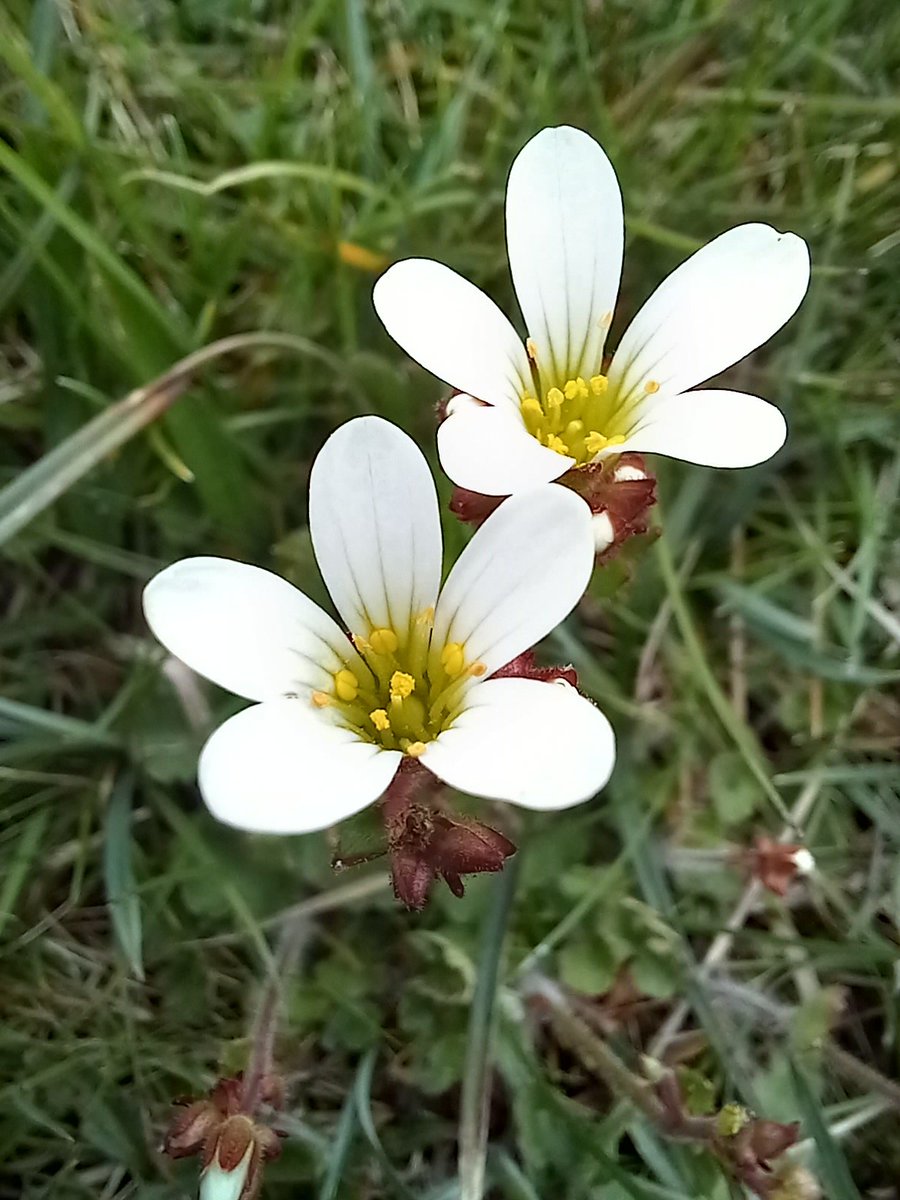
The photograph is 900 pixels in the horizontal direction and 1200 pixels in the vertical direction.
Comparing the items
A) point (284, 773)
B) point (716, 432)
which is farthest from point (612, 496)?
point (284, 773)

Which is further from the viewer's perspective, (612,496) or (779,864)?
(779,864)

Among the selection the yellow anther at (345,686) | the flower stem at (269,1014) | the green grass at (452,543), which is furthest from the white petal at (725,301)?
the flower stem at (269,1014)

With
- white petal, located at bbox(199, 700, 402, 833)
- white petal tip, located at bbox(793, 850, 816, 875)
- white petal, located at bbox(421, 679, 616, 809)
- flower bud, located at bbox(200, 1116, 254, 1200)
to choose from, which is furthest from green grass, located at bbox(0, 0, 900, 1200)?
white petal, located at bbox(199, 700, 402, 833)

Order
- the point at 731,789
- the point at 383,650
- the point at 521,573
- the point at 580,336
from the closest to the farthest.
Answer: the point at 521,573, the point at 383,650, the point at 580,336, the point at 731,789

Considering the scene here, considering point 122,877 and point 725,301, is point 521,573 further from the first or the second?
point 122,877

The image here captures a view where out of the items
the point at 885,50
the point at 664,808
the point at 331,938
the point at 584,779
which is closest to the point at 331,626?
the point at 584,779

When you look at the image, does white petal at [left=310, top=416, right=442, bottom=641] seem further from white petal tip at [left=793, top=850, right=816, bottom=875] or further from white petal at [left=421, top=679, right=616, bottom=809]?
white petal tip at [left=793, top=850, right=816, bottom=875]

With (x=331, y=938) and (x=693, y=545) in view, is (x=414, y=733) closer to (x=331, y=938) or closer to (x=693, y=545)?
(x=331, y=938)

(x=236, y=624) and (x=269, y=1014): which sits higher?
(x=236, y=624)
